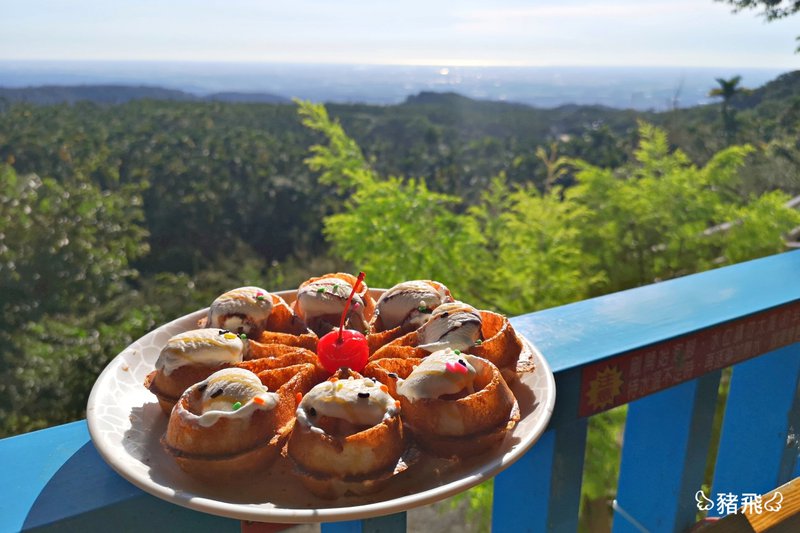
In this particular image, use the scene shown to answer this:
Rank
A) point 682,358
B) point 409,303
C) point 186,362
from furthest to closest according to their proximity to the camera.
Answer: point 682,358 → point 409,303 → point 186,362

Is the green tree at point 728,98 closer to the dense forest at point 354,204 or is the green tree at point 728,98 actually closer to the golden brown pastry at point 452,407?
the dense forest at point 354,204

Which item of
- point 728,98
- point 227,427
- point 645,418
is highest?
point 728,98

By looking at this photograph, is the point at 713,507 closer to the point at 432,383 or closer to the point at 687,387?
the point at 687,387

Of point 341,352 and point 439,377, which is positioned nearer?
point 439,377

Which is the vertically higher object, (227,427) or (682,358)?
(227,427)

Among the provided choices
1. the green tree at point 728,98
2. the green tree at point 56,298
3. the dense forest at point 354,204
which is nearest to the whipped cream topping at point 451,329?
the dense forest at point 354,204

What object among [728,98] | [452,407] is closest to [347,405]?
[452,407]

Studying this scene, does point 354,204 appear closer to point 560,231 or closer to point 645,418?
point 560,231
